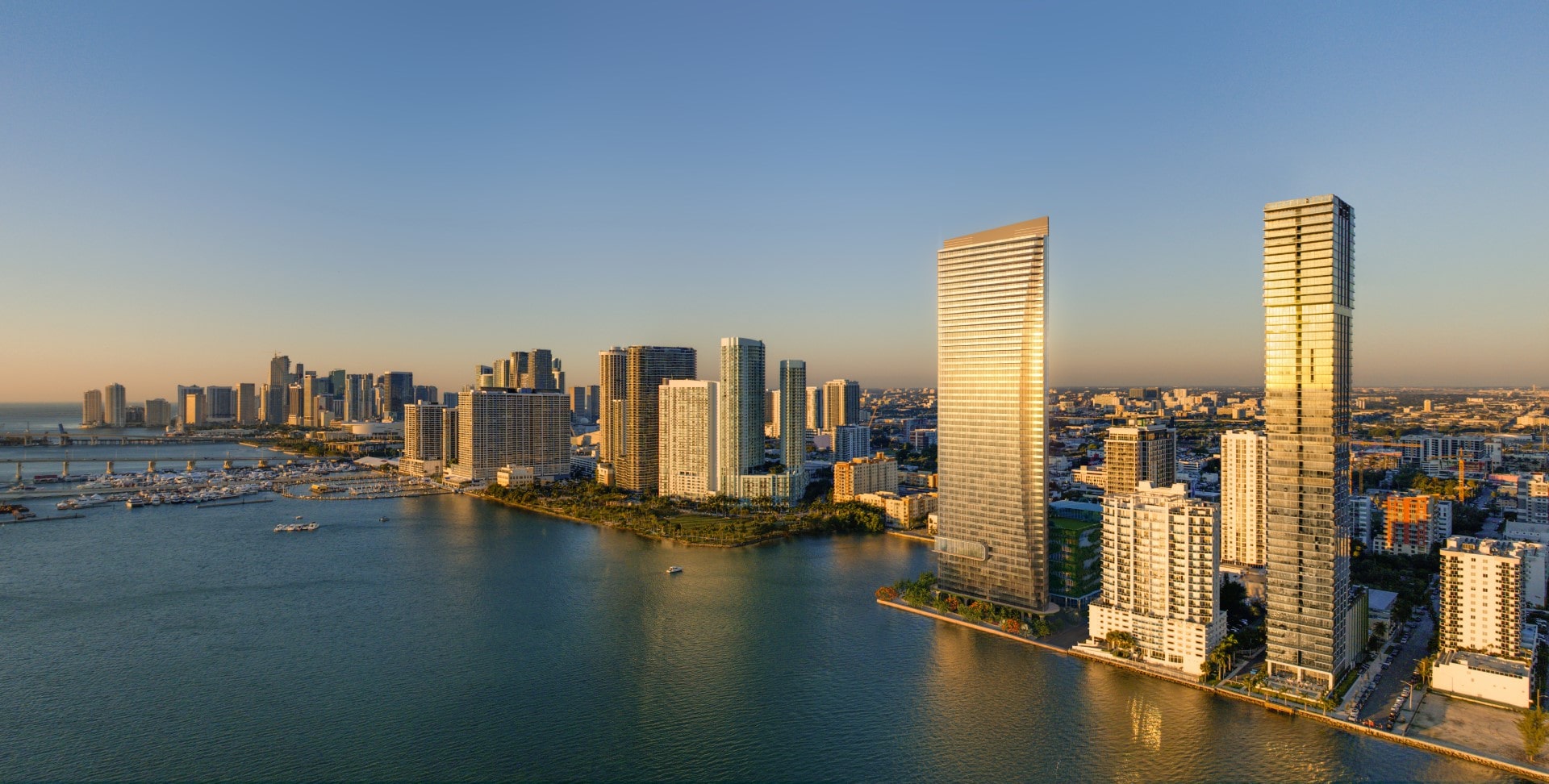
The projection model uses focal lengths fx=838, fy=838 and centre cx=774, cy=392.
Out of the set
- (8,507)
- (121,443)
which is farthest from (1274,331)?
(121,443)

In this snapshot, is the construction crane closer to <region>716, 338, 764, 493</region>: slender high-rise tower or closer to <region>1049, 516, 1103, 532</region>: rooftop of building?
<region>1049, 516, 1103, 532</region>: rooftop of building

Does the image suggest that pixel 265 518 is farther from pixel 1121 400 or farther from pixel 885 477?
pixel 1121 400

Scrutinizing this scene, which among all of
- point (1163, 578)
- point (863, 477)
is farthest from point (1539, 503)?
point (863, 477)

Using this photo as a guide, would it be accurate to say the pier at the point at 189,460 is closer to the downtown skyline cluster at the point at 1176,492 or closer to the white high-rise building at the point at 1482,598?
the downtown skyline cluster at the point at 1176,492

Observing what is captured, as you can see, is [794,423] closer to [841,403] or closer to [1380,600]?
[1380,600]

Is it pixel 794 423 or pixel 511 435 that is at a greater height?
pixel 794 423

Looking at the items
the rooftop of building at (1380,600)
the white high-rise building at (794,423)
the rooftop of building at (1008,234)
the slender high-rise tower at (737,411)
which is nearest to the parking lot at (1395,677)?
the rooftop of building at (1380,600)
